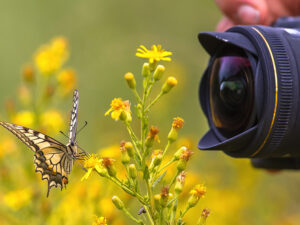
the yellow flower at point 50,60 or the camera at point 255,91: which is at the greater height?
the yellow flower at point 50,60

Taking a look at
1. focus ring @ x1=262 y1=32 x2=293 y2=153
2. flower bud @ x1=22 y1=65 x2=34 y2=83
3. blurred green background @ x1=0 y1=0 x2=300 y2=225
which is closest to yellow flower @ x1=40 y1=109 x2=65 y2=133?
flower bud @ x1=22 y1=65 x2=34 y2=83

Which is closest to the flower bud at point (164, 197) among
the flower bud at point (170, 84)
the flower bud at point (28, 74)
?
the flower bud at point (170, 84)

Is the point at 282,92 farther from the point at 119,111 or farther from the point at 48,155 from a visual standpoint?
the point at 48,155

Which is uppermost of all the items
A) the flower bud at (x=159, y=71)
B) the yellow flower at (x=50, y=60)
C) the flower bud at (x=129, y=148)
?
the yellow flower at (x=50, y=60)

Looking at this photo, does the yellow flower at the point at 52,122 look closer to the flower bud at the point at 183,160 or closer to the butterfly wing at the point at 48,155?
the butterfly wing at the point at 48,155

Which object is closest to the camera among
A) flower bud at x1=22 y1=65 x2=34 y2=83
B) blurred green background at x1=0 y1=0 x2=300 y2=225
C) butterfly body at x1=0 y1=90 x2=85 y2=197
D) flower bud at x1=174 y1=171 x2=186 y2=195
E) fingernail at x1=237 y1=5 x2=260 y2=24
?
flower bud at x1=174 y1=171 x2=186 y2=195

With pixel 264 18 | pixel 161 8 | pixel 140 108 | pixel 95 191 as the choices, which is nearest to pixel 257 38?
pixel 140 108

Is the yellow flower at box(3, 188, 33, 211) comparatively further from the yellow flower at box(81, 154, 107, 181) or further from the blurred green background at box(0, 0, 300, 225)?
the blurred green background at box(0, 0, 300, 225)
